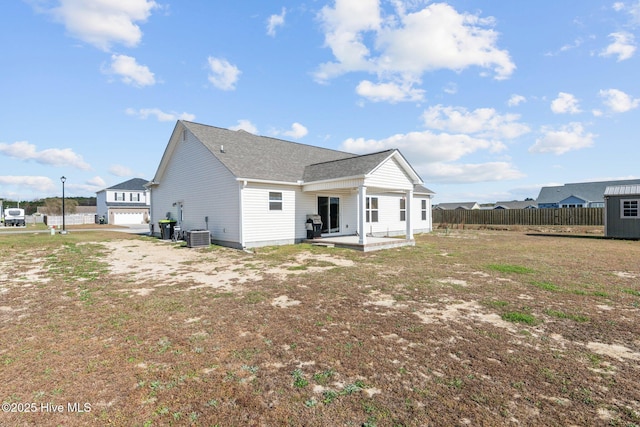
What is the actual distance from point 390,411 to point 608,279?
319 inches

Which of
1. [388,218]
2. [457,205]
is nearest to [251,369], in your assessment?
[388,218]

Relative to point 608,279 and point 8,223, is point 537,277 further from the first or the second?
point 8,223

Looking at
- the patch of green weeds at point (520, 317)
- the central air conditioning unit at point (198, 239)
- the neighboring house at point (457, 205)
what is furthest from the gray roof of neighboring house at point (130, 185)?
the neighboring house at point (457, 205)

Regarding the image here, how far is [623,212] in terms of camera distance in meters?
18.0

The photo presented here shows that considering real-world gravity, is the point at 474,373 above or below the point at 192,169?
below

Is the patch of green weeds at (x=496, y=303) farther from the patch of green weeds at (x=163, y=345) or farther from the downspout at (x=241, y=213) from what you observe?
the downspout at (x=241, y=213)

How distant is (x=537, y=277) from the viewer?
25.3ft

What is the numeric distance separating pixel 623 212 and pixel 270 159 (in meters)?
20.9

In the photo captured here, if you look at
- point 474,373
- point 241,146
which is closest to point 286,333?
point 474,373

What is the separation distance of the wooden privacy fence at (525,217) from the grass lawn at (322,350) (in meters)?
23.9

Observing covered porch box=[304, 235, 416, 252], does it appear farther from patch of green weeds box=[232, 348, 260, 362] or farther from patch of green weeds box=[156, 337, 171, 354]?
patch of green weeds box=[156, 337, 171, 354]

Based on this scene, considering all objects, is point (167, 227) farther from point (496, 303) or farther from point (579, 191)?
point (579, 191)

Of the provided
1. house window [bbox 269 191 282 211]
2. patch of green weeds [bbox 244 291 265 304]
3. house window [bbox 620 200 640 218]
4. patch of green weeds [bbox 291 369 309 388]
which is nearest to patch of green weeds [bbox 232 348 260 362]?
patch of green weeds [bbox 291 369 309 388]

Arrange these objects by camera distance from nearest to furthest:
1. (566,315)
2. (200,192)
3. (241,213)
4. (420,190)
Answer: (566,315)
(241,213)
(200,192)
(420,190)
